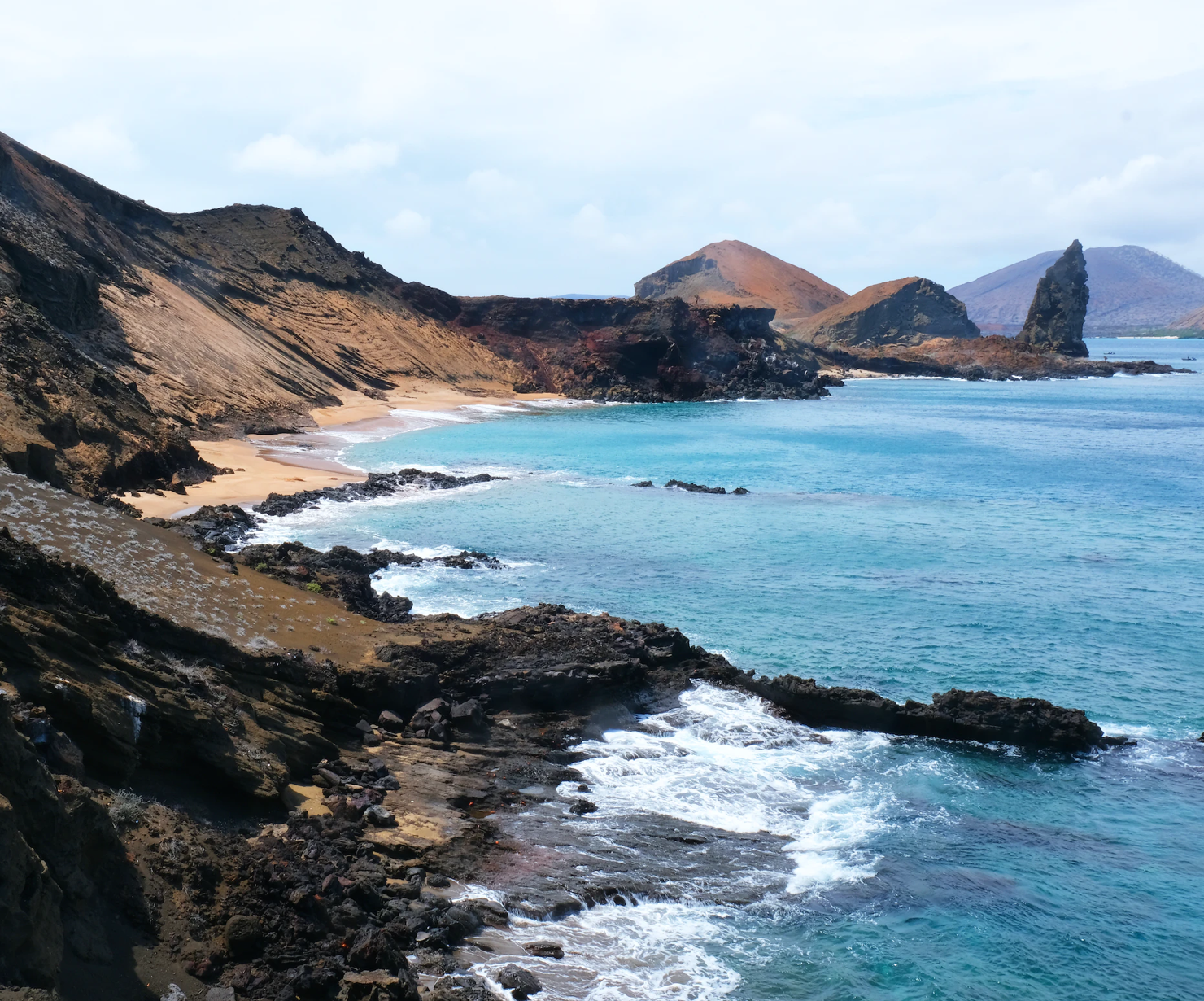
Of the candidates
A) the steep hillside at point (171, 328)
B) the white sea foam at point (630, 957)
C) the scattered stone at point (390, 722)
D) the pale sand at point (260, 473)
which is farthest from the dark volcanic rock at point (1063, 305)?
the white sea foam at point (630, 957)

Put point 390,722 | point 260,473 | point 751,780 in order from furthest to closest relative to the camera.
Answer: point 260,473 < point 751,780 < point 390,722

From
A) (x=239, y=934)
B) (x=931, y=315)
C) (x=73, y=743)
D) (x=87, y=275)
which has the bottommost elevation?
(x=239, y=934)

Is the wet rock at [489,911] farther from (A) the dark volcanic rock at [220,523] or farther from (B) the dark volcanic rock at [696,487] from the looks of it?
(B) the dark volcanic rock at [696,487]

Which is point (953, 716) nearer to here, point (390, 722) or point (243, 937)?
point (390, 722)

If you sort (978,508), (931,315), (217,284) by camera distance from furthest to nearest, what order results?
(931,315) < (217,284) < (978,508)

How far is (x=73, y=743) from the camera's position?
9.36 m

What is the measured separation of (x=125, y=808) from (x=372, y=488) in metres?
29.8

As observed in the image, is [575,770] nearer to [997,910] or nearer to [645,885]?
[645,885]

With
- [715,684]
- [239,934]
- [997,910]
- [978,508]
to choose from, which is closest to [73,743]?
[239,934]

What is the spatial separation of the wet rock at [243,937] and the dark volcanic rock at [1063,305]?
15652 centimetres

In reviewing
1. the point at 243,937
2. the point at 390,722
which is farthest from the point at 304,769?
the point at 243,937

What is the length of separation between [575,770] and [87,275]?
41.6 metres

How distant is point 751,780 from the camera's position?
1505 centimetres

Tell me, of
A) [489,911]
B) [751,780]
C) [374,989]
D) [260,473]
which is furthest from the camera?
[260,473]
